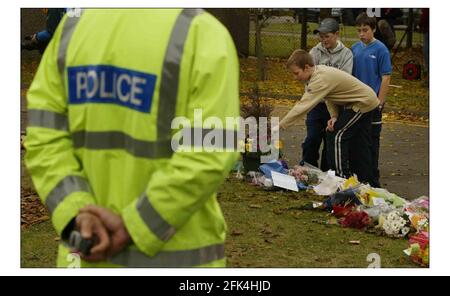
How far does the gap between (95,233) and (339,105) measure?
269 inches

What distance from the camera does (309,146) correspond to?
1012 centimetres

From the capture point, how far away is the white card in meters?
9.23

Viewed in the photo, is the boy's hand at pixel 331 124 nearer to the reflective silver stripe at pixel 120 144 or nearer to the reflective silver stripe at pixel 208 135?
the reflective silver stripe at pixel 120 144

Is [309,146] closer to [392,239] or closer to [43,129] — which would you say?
[392,239]

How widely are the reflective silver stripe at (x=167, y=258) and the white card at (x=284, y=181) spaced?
6.26m

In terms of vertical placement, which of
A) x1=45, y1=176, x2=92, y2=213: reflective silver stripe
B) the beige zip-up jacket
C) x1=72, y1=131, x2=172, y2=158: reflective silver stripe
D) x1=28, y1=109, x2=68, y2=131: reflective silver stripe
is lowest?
x1=45, y1=176, x2=92, y2=213: reflective silver stripe

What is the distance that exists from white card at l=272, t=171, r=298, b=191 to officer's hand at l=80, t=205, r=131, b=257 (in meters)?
6.44

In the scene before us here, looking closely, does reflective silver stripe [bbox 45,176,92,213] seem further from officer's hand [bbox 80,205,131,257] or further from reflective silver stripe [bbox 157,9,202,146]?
reflective silver stripe [bbox 157,9,202,146]

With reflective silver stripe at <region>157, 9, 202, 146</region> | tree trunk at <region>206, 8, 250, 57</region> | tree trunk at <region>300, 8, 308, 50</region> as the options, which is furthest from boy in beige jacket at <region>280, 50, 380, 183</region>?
tree trunk at <region>206, 8, 250, 57</region>

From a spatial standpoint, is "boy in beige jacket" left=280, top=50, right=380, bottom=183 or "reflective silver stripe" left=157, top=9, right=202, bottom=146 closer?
"reflective silver stripe" left=157, top=9, right=202, bottom=146

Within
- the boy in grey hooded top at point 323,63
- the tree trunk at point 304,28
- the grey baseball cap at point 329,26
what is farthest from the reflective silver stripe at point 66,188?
the tree trunk at point 304,28

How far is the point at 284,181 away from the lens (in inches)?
367

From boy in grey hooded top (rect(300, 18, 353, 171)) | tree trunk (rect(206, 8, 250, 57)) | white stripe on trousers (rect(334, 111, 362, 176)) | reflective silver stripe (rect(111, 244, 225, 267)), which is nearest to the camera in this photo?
reflective silver stripe (rect(111, 244, 225, 267))

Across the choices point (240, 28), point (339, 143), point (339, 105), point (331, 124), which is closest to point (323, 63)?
point (339, 105)
